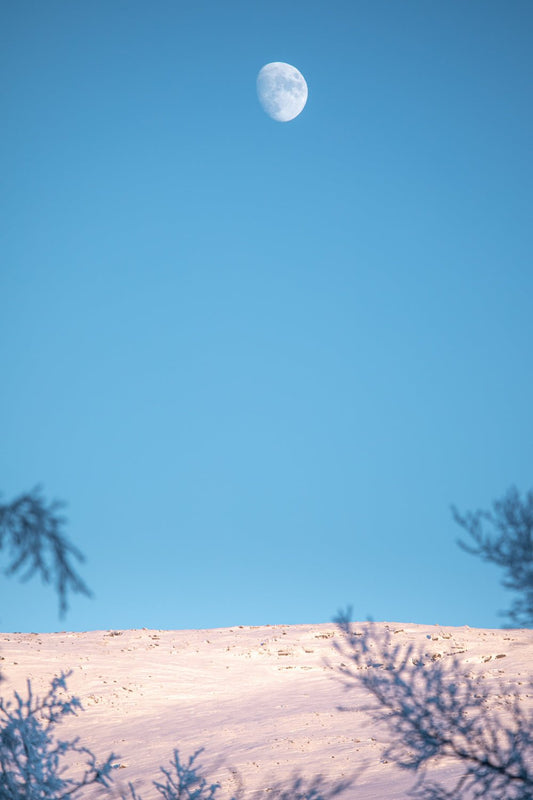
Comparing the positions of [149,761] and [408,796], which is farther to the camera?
[149,761]

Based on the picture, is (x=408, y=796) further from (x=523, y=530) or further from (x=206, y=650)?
(x=206, y=650)

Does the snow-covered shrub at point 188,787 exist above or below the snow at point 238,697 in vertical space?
below

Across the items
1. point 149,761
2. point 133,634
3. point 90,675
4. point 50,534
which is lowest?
point 149,761

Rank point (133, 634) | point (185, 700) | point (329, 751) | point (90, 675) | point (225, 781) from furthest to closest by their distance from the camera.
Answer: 1. point (133, 634)
2. point (90, 675)
3. point (185, 700)
4. point (329, 751)
5. point (225, 781)

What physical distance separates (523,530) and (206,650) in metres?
18.2

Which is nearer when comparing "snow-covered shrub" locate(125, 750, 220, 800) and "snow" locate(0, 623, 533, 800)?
"snow-covered shrub" locate(125, 750, 220, 800)

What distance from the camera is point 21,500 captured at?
414 centimetres

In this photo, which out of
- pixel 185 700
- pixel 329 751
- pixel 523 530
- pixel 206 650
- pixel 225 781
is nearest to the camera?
pixel 523 530

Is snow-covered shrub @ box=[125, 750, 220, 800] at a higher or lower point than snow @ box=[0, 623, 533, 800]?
lower

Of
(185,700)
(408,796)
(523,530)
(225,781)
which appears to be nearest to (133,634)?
(185,700)

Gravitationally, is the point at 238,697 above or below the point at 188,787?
above

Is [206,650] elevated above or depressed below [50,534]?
above

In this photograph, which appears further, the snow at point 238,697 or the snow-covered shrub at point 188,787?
the snow at point 238,697

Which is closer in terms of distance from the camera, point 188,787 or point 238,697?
point 188,787
